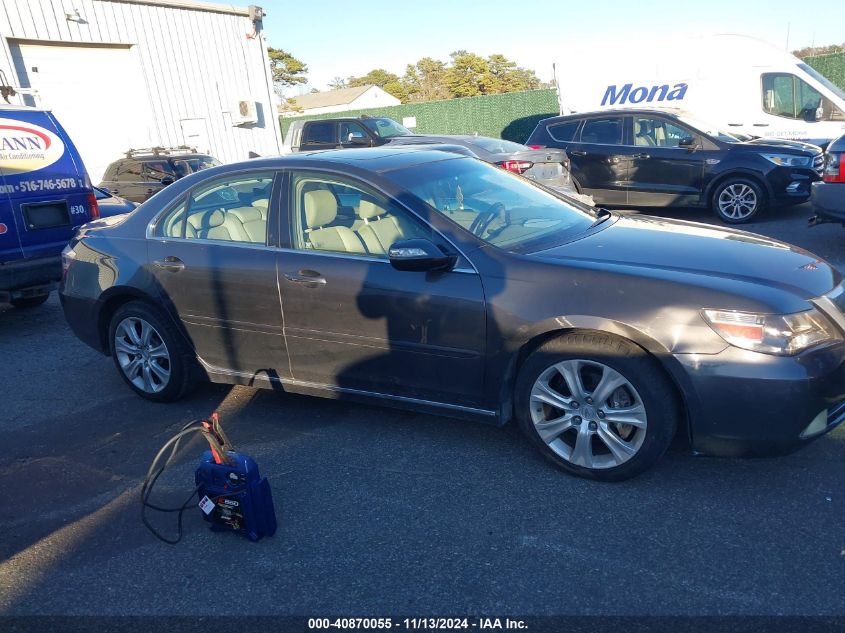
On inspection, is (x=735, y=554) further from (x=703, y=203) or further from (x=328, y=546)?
(x=703, y=203)

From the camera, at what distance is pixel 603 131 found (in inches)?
439

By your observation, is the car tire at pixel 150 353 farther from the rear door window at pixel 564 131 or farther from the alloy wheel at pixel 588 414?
the rear door window at pixel 564 131

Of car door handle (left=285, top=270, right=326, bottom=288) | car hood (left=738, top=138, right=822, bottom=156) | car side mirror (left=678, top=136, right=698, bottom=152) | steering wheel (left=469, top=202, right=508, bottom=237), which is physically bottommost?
car hood (left=738, top=138, right=822, bottom=156)

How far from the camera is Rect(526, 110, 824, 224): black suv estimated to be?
9703 millimetres

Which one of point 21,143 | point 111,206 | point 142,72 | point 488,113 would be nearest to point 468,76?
point 488,113

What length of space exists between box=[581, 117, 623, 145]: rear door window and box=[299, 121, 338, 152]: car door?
5812 mm

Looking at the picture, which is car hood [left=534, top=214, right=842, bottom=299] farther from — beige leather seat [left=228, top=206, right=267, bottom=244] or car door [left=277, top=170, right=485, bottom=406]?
beige leather seat [left=228, top=206, right=267, bottom=244]

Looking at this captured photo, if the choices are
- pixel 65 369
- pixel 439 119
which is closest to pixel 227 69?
pixel 439 119

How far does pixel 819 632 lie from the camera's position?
2357 mm

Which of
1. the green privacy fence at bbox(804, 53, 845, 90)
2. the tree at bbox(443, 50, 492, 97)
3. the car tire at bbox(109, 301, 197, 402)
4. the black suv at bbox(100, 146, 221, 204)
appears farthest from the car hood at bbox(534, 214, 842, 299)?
the tree at bbox(443, 50, 492, 97)

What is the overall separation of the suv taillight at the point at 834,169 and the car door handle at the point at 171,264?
246 inches

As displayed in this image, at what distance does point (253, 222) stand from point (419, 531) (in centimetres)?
214

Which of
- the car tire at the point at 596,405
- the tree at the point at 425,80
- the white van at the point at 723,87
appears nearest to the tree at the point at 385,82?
the tree at the point at 425,80

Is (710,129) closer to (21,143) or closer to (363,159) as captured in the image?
(363,159)
